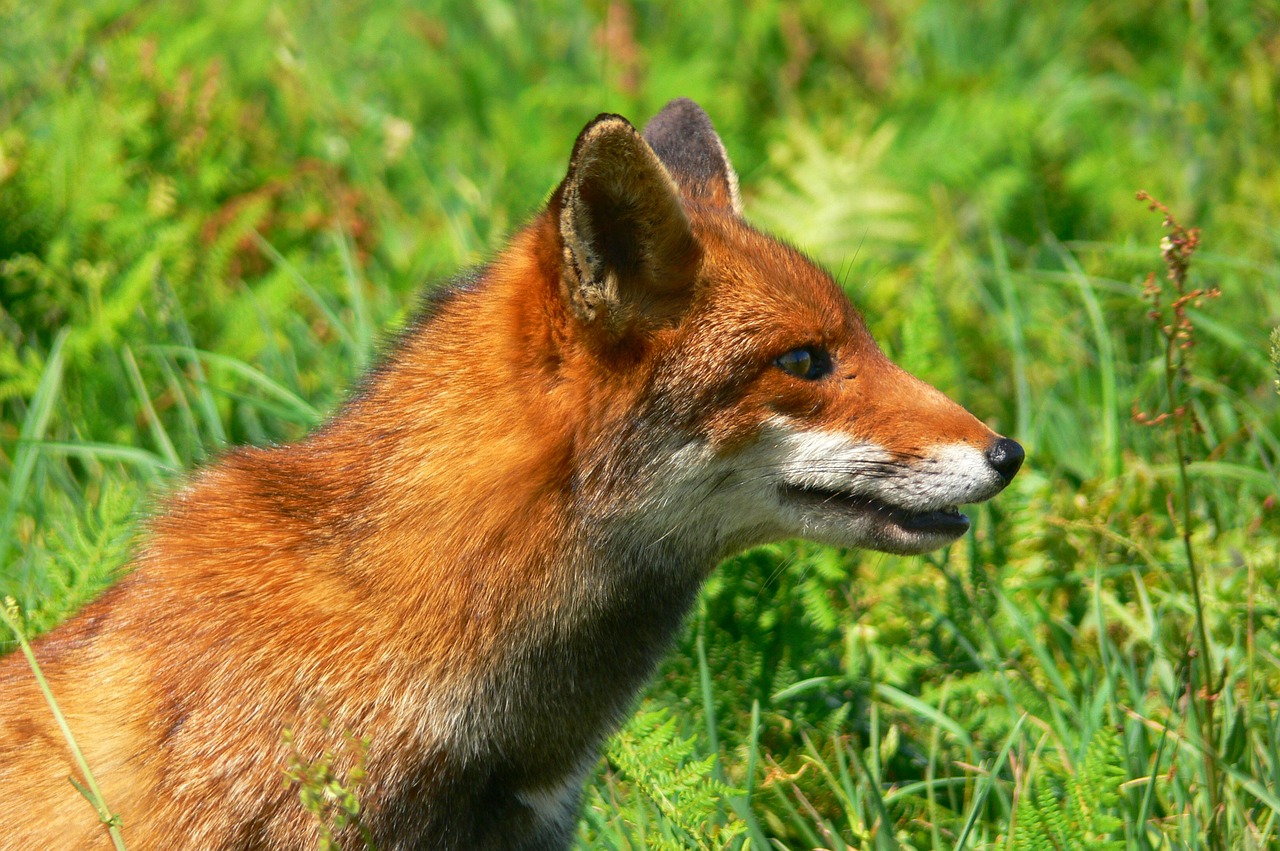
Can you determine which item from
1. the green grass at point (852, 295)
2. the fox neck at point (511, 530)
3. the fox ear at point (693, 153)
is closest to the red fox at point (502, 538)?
the fox neck at point (511, 530)

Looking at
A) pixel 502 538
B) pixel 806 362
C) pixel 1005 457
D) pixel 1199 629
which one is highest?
pixel 806 362

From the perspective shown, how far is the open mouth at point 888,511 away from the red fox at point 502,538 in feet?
0.03

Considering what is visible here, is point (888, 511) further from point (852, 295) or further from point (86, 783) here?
point (852, 295)

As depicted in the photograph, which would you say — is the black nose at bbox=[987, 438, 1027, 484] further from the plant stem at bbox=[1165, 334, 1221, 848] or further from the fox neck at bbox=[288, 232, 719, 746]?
the fox neck at bbox=[288, 232, 719, 746]

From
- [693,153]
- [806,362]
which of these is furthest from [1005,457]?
[693,153]

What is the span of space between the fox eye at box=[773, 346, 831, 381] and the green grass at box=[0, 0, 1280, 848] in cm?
94

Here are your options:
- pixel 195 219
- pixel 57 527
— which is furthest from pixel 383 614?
pixel 195 219

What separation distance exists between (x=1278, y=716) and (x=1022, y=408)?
7.83 ft

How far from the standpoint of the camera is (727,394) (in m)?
3.58

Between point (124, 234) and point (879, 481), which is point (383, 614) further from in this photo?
point (124, 234)

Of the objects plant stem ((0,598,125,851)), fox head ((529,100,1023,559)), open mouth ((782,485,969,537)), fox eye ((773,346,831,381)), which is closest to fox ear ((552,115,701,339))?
fox head ((529,100,1023,559))

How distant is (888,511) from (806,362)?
0.50 meters

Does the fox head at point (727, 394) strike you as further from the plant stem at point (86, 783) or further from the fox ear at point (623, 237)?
the plant stem at point (86, 783)

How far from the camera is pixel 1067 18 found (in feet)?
31.6
